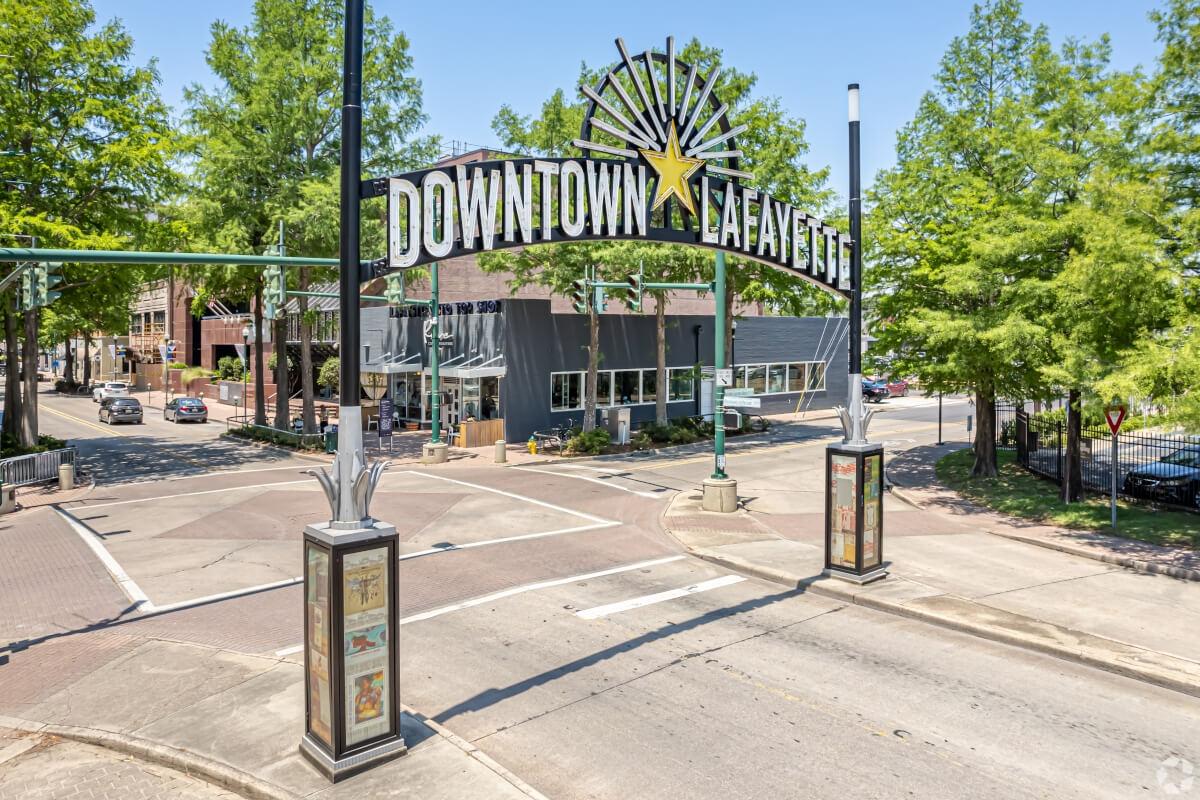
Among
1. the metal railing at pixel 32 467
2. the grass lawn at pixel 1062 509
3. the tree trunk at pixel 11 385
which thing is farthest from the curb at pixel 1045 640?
the tree trunk at pixel 11 385

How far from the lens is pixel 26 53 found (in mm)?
24625

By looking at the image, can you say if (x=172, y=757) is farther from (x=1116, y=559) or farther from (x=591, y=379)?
(x=591, y=379)

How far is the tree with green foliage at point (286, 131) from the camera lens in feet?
98.5

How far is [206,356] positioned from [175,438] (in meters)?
32.0

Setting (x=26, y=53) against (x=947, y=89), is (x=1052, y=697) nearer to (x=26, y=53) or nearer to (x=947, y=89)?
(x=947, y=89)

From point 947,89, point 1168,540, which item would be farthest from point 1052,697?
point 947,89

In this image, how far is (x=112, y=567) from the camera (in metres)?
14.2

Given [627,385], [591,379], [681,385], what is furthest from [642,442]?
[681,385]

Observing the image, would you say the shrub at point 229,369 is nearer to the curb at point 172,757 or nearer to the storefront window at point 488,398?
the storefront window at point 488,398

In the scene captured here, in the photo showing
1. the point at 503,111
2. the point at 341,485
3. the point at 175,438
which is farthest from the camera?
the point at 175,438

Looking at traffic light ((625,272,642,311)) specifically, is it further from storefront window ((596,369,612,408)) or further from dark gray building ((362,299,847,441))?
storefront window ((596,369,612,408))

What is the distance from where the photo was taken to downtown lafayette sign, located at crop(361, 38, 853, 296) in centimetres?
875

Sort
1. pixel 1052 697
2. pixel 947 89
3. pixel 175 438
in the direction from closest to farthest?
pixel 1052 697 → pixel 947 89 → pixel 175 438

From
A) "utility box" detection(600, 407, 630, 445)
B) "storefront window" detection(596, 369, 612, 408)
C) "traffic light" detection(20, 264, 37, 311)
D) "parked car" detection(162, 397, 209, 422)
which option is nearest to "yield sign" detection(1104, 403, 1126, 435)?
"utility box" detection(600, 407, 630, 445)
